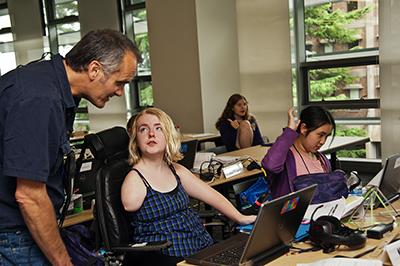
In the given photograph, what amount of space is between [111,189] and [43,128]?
37.3 inches

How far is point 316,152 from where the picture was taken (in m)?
2.81

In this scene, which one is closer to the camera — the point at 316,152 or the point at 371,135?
the point at 316,152

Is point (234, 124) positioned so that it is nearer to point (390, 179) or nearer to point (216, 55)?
point (216, 55)

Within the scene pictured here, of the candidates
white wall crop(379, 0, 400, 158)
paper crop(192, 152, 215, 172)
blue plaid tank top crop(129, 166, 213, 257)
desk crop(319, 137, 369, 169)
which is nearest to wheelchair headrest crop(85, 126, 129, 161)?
blue plaid tank top crop(129, 166, 213, 257)

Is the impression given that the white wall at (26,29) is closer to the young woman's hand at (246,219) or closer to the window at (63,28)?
the window at (63,28)

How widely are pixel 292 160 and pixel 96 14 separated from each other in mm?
5684

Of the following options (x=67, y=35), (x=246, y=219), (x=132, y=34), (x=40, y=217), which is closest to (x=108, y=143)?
(x=246, y=219)

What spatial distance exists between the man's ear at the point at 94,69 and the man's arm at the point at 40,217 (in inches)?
14.4

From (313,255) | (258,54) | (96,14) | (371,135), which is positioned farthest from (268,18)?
(313,255)

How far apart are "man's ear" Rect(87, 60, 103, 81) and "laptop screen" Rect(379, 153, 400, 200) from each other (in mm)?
1522

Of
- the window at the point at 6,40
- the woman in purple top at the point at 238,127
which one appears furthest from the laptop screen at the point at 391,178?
the window at the point at 6,40

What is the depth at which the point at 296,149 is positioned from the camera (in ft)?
8.95

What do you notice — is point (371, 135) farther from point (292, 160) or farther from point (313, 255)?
point (313, 255)

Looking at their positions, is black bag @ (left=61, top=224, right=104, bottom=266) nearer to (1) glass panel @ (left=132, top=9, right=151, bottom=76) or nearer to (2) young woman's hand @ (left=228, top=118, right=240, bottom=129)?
(2) young woman's hand @ (left=228, top=118, right=240, bottom=129)
